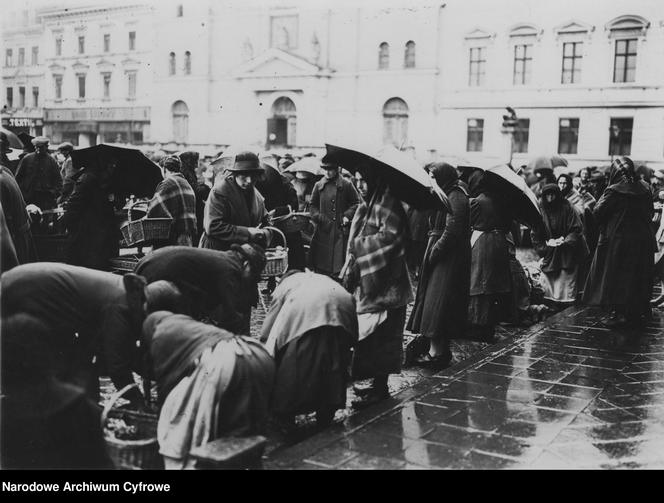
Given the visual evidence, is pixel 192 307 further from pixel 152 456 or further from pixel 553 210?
pixel 553 210

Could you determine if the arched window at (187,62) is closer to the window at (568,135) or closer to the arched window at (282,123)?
the arched window at (282,123)

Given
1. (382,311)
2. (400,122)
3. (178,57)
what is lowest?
(382,311)

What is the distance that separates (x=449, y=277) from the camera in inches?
279

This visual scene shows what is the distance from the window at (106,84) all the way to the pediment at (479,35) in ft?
76.8

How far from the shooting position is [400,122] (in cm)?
4081

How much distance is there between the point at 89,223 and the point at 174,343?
332 cm

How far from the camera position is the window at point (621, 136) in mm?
33531

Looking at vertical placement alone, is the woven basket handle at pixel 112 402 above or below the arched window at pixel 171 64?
below

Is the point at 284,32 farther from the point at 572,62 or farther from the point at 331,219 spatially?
the point at 331,219

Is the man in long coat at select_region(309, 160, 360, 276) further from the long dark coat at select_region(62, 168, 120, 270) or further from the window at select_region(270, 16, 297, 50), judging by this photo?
the window at select_region(270, 16, 297, 50)

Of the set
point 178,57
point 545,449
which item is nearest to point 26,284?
point 545,449

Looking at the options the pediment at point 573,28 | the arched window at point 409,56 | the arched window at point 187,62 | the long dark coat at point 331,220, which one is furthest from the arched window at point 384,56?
the long dark coat at point 331,220

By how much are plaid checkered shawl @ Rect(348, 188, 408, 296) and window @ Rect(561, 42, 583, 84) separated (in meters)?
30.7
